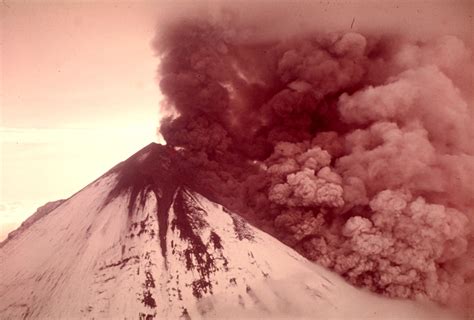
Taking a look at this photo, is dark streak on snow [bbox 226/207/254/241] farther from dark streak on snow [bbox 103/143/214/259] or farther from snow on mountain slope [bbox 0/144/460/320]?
dark streak on snow [bbox 103/143/214/259]

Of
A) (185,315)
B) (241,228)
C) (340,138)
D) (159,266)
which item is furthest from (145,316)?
(340,138)

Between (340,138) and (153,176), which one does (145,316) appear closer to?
(153,176)

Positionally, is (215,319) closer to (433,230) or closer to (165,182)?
(165,182)

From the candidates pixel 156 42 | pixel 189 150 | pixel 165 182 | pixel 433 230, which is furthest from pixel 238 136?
pixel 433 230

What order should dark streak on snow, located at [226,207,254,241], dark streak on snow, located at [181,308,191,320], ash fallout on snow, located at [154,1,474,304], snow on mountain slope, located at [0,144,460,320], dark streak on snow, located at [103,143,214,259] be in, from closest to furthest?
dark streak on snow, located at [181,308,191,320], snow on mountain slope, located at [0,144,460,320], ash fallout on snow, located at [154,1,474,304], dark streak on snow, located at [226,207,254,241], dark streak on snow, located at [103,143,214,259]

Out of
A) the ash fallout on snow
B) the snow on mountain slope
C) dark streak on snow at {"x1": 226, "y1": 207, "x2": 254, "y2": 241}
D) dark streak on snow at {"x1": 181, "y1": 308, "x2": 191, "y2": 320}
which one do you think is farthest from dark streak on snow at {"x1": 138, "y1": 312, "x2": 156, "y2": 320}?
the ash fallout on snow

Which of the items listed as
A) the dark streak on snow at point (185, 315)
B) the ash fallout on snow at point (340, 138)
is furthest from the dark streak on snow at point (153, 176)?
the dark streak on snow at point (185, 315)
